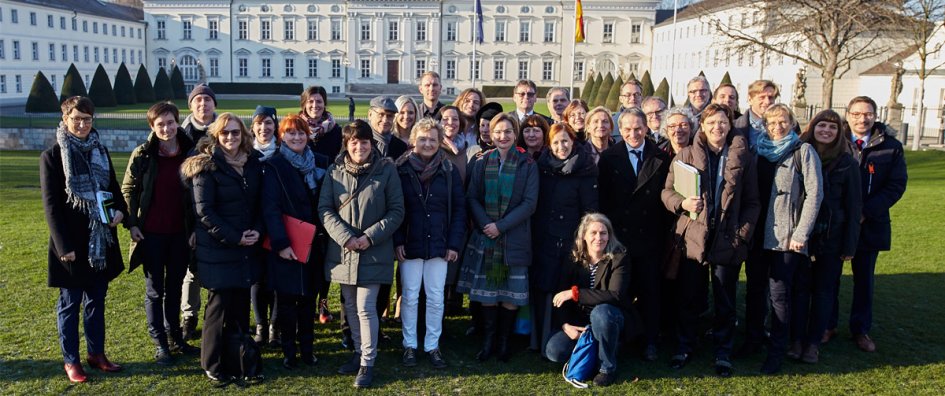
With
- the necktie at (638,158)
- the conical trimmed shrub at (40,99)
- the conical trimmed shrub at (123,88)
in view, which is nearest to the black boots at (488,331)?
the necktie at (638,158)

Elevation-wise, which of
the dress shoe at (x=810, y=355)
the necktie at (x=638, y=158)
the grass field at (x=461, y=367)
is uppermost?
the necktie at (x=638, y=158)

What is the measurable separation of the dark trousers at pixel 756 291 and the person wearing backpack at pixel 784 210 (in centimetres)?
6

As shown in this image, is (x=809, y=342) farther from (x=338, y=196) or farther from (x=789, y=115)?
(x=338, y=196)

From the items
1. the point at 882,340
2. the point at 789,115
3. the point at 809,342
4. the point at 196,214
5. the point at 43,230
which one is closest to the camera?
the point at 196,214

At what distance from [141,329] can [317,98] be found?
2.40m

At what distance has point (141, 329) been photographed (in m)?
5.75

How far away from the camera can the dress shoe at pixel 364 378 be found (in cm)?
469

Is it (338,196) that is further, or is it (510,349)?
(510,349)

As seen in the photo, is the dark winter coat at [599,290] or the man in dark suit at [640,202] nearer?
the dark winter coat at [599,290]

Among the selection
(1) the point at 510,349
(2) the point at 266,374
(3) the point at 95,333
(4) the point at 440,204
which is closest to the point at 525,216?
(4) the point at 440,204

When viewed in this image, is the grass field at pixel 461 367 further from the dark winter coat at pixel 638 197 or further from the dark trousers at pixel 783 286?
the dark winter coat at pixel 638 197

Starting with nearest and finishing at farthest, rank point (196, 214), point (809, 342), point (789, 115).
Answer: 1. point (196, 214)
2. point (789, 115)
3. point (809, 342)

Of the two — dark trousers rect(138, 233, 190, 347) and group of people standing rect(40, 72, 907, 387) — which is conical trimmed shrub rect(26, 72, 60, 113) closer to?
group of people standing rect(40, 72, 907, 387)

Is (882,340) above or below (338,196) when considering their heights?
below
